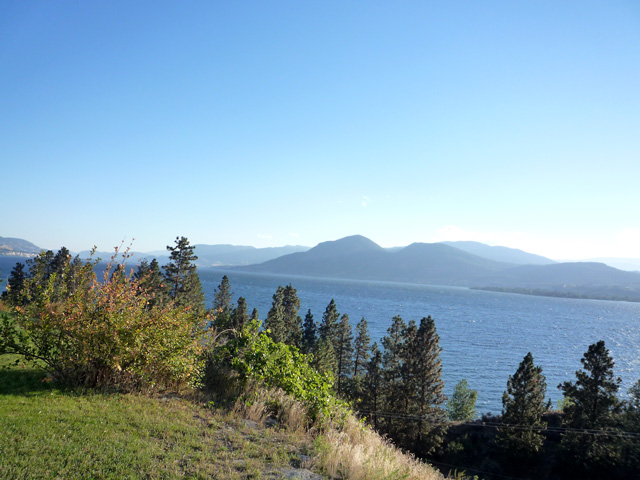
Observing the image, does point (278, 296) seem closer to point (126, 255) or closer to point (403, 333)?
point (403, 333)

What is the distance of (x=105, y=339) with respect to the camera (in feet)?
27.0

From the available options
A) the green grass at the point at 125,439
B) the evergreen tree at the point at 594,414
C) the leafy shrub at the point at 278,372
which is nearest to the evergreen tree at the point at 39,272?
the green grass at the point at 125,439

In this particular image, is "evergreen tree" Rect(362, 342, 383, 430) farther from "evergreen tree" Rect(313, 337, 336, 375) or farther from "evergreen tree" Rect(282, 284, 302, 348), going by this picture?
"evergreen tree" Rect(282, 284, 302, 348)

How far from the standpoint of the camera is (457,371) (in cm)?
A: 6938

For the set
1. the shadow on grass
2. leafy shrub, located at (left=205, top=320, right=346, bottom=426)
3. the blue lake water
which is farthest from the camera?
the blue lake water

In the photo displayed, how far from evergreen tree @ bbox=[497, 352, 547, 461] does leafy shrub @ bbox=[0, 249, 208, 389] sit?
34.7 m

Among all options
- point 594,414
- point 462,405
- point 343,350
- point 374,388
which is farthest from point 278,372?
point 462,405

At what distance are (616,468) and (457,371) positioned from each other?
4084 cm

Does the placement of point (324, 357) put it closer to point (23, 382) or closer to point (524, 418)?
point (524, 418)

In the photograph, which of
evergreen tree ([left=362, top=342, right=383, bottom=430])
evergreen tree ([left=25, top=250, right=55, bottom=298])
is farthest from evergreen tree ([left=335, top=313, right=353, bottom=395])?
evergreen tree ([left=25, top=250, right=55, bottom=298])

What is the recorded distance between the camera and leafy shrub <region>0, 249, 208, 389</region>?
27.0 feet

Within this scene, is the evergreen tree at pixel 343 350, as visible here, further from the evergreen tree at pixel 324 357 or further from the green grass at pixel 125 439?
the green grass at pixel 125 439

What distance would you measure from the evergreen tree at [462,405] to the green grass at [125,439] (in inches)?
2069

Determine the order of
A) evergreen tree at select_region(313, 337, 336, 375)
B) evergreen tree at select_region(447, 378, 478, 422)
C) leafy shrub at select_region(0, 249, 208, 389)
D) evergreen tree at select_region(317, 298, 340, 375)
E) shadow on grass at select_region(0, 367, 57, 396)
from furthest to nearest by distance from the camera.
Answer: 1. evergreen tree at select_region(447, 378, 478, 422)
2. evergreen tree at select_region(317, 298, 340, 375)
3. evergreen tree at select_region(313, 337, 336, 375)
4. leafy shrub at select_region(0, 249, 208, 389)
5. shadow on grass at select_region(0, 367, 57, 396)
